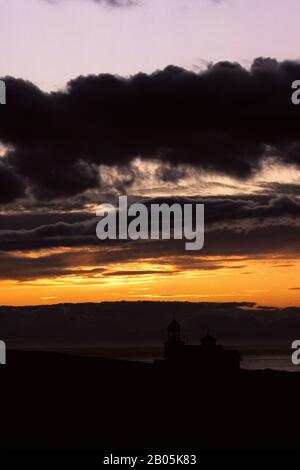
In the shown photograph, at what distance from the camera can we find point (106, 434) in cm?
5881

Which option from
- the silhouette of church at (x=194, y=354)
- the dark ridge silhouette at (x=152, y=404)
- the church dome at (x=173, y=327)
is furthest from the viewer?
the silhouette of church at (x=194, y=354)

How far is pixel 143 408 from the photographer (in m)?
68.1

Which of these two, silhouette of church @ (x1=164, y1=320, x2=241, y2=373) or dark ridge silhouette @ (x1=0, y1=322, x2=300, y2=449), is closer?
dark ridge silhouette @ (x1=0, y1=322, x2=300, y2=449)

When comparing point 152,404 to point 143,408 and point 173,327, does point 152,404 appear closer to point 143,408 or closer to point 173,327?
point 143,408

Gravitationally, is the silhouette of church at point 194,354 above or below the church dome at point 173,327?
below

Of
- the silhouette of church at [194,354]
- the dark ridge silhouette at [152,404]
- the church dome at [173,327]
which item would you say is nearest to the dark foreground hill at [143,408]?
the dark ridge silhouette at [152,404]

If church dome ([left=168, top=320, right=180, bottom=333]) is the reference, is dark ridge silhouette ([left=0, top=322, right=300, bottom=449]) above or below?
below

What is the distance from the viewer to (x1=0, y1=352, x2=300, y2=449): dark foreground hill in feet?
189

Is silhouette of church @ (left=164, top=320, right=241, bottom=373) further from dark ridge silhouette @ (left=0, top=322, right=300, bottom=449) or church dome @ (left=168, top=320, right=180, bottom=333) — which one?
dark ridge silhouette @ (left=0, top=322, right=300, bottom=449)

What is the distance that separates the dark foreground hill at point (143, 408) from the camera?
189 feet

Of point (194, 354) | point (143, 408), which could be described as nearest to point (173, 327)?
point (194, 354)

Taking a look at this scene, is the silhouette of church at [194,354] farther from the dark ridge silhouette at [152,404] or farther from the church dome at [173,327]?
the dark ridge silhouette at [152,404]

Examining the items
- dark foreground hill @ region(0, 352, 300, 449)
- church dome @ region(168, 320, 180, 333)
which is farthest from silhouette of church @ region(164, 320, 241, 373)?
dark foreground hill @ region(0, 352, 300, 449)
